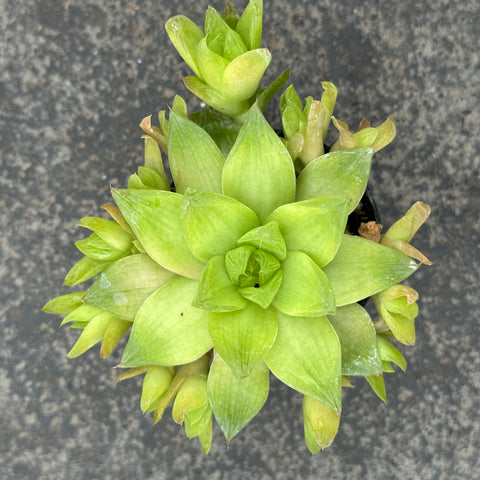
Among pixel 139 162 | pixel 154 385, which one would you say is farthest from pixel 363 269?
pixel 139 162

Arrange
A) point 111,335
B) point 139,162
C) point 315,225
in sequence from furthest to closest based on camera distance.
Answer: point 139,162 → point 111,335 → point 315,225

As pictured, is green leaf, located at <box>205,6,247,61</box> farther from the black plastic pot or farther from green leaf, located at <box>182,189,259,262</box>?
the black plastic pot

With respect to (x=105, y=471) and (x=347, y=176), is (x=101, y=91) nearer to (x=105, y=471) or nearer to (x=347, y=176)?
(x=347, y=176)

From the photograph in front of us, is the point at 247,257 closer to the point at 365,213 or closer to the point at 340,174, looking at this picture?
the point at 340,174

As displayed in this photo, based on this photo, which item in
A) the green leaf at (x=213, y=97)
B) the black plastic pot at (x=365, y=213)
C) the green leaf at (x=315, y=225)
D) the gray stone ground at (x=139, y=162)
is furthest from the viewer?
the gray stone ground at (x=139, y=162)

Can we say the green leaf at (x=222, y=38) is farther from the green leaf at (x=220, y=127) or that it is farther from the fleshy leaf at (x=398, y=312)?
the fleshy leaf at (x=398, y=312)

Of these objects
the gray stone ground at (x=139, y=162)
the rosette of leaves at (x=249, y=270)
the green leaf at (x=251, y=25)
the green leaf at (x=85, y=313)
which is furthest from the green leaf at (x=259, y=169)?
the gray stone ground at (x=139, y=162)
